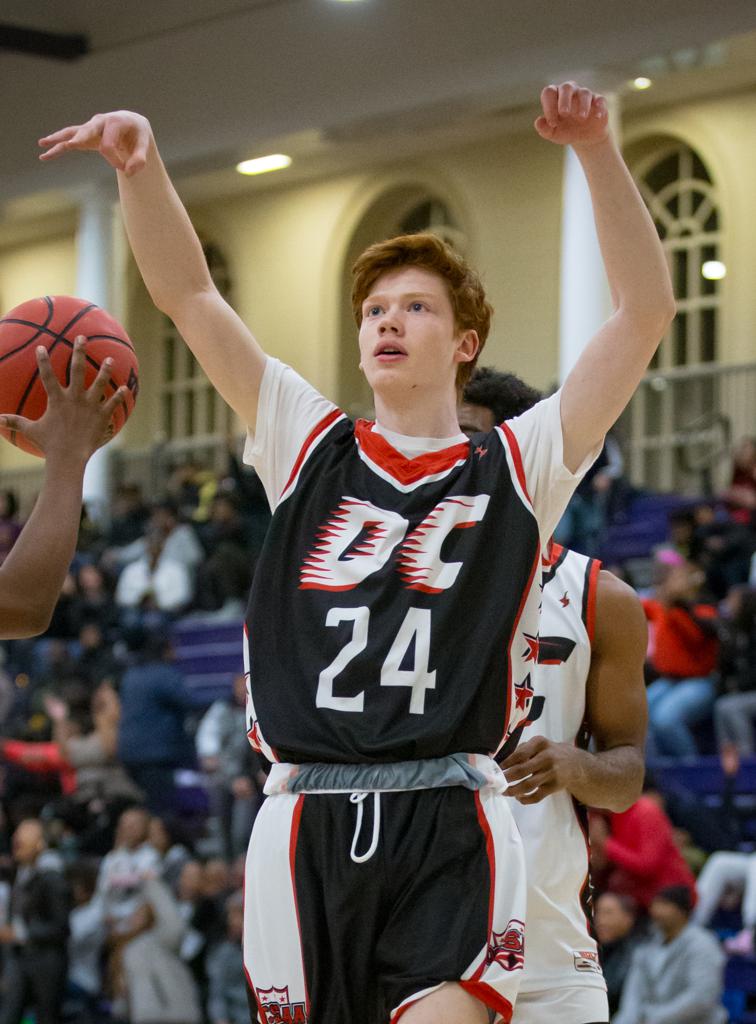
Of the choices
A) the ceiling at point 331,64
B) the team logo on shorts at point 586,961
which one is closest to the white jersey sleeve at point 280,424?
the team logo on shorts at point 586,961

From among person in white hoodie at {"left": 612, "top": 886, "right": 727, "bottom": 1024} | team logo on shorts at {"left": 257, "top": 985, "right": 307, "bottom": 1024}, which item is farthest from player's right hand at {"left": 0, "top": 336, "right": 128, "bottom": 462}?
person in white hoodie at {"left": 612, "top": 886, "right": 727, "bottom": 1024}

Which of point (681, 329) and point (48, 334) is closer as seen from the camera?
point (48, 334)

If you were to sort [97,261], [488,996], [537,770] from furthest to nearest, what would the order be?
[97,261], [537,770], [488,996]

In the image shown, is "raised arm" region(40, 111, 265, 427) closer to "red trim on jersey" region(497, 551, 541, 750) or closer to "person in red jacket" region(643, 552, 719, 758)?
"red trim on jersey" region(497, 551, 541, 750)

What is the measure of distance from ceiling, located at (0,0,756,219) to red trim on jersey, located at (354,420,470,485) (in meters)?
12.8

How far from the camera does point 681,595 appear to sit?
11461mm

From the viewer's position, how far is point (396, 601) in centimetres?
339

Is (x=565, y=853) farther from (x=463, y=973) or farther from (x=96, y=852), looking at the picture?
(x=96, y=852)

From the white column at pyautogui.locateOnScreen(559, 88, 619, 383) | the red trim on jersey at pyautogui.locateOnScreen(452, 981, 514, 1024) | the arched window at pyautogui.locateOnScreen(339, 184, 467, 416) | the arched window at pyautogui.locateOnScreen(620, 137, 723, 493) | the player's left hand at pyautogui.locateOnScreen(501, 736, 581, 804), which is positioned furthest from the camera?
the arched window at pyautogui.locateOnScreen(339, 184, 467, 416)

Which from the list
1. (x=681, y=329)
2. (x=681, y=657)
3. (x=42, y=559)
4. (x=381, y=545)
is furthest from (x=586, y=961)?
(x=681, y=329)

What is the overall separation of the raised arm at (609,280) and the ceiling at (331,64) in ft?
41.3

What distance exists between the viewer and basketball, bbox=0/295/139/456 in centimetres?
378

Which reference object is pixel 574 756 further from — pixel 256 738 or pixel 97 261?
pixel 97 261

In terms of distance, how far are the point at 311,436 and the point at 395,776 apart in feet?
2.35
